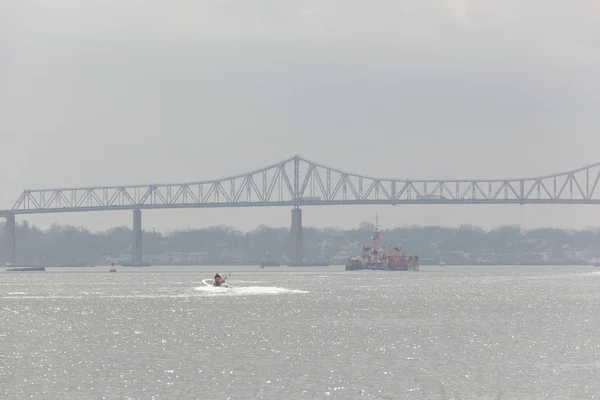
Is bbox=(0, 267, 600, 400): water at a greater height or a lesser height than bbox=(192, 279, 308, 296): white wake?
lesser

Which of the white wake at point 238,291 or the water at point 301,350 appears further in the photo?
the white wake at point 238,291

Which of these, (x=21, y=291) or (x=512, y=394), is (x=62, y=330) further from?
(x=21, y=291)

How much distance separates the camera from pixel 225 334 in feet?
202

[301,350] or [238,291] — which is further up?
[238,291]

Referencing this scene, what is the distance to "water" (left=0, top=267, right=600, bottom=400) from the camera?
135 ft

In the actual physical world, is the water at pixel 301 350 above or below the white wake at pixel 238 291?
below

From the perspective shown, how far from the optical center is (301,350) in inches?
2085

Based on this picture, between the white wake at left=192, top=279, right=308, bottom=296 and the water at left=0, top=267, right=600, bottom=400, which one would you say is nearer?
the water at left=0, top=267, right=600, bottom=400

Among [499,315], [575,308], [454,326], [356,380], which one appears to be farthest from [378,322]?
[356,380]

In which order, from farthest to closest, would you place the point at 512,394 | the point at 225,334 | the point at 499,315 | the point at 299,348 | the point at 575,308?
the point at 575,308, the point at 499,315, the point at 225,334, the point at 299,348, the point at 512,394

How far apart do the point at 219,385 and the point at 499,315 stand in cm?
3794

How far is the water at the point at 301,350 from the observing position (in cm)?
4109

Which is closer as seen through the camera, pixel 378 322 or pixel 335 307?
pixel 378 322

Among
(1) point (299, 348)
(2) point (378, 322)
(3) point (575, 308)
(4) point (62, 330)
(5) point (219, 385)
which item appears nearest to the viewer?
(5) point (219, 385)
